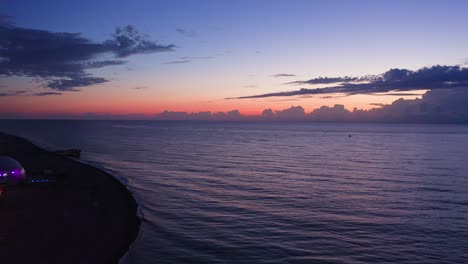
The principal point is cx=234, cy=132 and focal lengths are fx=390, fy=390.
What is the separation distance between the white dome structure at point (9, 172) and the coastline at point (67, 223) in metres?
1.14

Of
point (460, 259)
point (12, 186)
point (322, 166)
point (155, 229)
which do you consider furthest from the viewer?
point (322, 166)

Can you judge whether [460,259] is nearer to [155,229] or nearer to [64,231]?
[155,229]

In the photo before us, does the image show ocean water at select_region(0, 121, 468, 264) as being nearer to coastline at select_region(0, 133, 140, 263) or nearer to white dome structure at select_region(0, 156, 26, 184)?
coastline at select_region(0, 133, 140, 263)

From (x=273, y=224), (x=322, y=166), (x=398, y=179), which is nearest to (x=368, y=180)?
(x=398, y=179)

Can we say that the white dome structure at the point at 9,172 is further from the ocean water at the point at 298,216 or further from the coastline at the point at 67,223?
the ocean water at the point at 298,216

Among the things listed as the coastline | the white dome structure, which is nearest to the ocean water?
the coastline

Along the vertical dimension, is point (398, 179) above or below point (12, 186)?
below

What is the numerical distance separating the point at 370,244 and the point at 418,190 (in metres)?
19.9

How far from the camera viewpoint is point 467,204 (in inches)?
1246

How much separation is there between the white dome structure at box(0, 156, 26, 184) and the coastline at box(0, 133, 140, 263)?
44.9 inches

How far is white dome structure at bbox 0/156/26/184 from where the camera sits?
28469mm

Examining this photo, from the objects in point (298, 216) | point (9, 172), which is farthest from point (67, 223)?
point (298, 216)

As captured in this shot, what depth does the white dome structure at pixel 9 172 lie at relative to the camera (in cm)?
2847

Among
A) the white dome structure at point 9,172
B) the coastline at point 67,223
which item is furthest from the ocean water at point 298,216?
the white dome structure at point 9,172
